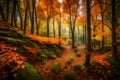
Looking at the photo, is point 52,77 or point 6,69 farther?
point 52,77

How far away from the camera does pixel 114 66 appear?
958 centimetres

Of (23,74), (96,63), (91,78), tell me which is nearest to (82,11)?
(96,63)

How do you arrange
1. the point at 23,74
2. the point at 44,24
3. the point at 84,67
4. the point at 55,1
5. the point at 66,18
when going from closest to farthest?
the point at 23,74 < the point at 84,67 < the point at 55,1 < the point at 66,18 < the point at 44,24

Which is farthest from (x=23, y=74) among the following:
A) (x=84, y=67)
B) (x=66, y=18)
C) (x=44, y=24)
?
(x=44, y=24)

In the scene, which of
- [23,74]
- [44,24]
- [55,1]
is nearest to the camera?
[23,74]

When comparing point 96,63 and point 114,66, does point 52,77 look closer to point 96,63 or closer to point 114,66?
point 96,63

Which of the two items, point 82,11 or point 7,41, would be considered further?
point 82,11

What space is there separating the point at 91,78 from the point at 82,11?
613 inches

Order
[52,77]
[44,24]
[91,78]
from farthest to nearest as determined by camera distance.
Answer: [44,24], [91,78], [52,77]

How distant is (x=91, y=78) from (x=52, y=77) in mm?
2744

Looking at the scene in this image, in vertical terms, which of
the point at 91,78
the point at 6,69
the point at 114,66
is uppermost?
the point at 6,69

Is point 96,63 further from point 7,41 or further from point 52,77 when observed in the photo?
point 7,41

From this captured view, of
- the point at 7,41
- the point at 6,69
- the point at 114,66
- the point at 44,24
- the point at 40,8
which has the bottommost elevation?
the point at 114,66

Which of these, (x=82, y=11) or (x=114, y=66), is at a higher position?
(x=82, y=11)
